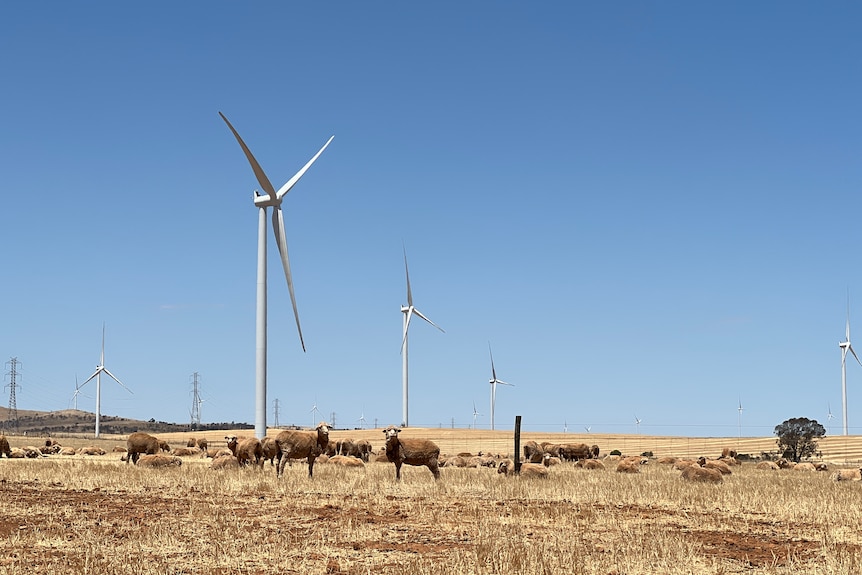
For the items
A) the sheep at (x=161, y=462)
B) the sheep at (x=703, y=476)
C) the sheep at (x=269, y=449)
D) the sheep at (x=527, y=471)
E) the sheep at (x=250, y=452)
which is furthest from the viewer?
the sheep at (x=250, y=452)

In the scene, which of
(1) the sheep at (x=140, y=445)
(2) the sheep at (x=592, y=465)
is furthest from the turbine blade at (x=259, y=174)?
(2) the sheep at (x=592, y=465)

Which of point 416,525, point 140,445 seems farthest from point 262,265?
point 416,525

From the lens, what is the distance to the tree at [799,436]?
64.1 meters

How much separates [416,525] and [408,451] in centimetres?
1145

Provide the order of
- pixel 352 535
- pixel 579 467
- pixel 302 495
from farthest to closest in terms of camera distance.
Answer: pixel 579 467 → pixel 302 495 → pixel 352 535

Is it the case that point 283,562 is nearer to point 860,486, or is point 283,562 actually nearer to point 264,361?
point 860,486

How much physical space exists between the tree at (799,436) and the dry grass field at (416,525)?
37.1m

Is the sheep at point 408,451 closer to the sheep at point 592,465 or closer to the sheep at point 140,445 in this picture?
the sheep at point 592,465

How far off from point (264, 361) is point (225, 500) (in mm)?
29728

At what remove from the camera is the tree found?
64.1 m

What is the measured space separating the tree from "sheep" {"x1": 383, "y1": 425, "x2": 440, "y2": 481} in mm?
42655

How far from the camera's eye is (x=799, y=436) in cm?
6462

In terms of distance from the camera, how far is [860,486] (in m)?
30.2

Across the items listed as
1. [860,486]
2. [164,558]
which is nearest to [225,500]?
[164,558]
